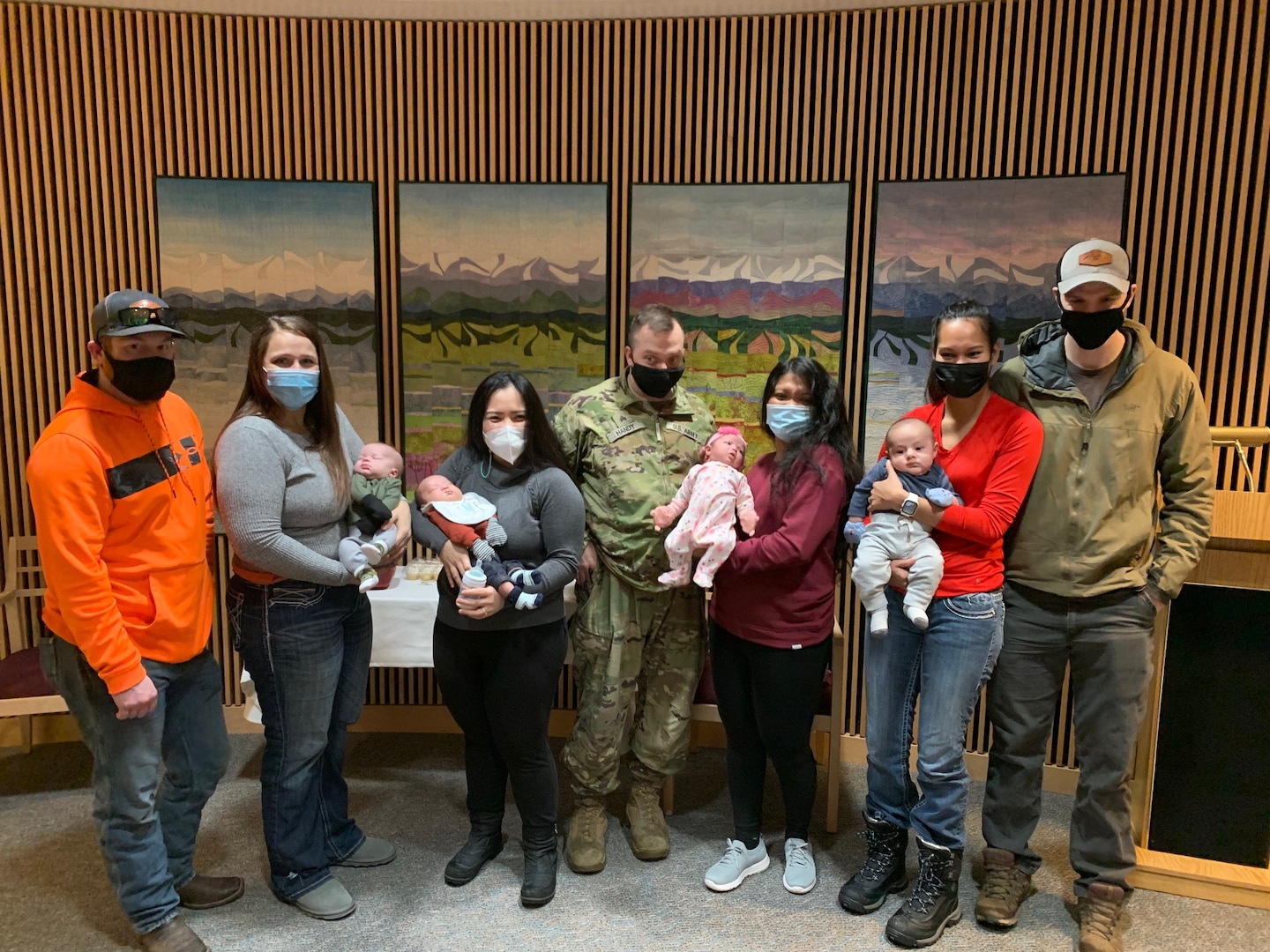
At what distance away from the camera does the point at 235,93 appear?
3.93 meters

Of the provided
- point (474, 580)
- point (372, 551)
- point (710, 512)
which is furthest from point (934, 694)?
point (372, 551)

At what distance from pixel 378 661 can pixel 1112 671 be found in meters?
2.82

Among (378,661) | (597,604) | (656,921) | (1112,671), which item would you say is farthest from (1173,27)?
(378,661)

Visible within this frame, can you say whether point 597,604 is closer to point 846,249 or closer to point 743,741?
point 743,741

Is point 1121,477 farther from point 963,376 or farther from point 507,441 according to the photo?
point 507,441

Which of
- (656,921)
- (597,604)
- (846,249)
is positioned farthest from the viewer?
(846,249)

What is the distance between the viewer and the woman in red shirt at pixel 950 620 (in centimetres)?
248

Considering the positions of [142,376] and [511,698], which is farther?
[511,698]

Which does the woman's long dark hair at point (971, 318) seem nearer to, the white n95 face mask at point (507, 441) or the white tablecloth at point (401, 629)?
the white n95 face mask at point (507, 441)

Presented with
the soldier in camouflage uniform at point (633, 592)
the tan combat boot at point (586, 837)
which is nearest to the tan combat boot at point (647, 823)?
the soldier in camouflage uniform at point (633, 592)

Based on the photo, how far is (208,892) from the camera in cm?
284

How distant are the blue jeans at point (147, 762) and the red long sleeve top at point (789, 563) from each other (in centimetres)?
177

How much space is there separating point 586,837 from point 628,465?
1.45 metres

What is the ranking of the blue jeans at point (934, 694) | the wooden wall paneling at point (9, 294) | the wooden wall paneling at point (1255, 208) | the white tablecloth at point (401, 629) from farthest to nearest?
the wooden wall paneling at point (9, 294), the white tablecloth at point (401, 629), the wooden wall paneling at point (1255, 208), the blue jeans at point (934, 694)
